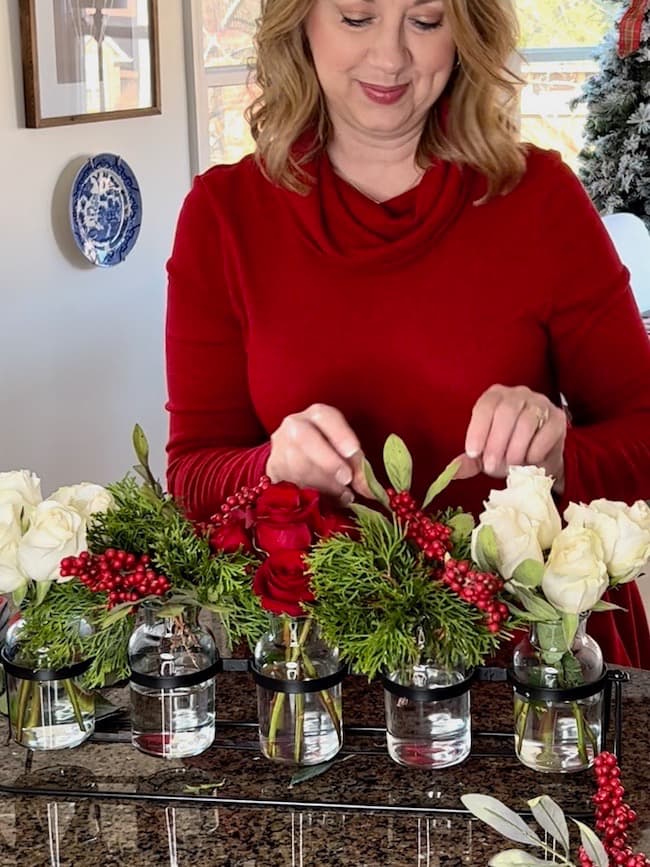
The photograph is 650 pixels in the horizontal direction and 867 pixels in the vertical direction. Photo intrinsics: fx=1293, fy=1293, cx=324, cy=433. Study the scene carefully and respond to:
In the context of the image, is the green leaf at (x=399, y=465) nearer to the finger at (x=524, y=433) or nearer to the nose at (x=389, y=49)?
the finger at (x=524, y=433)

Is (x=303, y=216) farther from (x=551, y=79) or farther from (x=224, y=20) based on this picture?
(x=551, y=79)

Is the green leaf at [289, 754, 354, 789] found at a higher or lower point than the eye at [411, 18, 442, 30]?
lower

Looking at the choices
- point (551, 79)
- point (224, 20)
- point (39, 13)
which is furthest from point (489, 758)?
point (551, 79)

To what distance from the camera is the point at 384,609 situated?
103 cm

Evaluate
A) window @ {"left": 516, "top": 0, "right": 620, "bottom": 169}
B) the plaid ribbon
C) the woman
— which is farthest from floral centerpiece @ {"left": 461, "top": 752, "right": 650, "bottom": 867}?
window @ {"left": 516, "top": 0, "right": 620, "bottom": 169}

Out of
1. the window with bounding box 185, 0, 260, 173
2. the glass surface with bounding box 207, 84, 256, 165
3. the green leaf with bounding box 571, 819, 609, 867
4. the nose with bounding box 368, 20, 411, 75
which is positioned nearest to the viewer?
the green leaf with bounding box 571, 819, 609, 867

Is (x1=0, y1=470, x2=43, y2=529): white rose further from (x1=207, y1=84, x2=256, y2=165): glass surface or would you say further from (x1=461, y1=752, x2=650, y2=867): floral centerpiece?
(x1=207, y1=84, x2=256, y2=165): glass surface

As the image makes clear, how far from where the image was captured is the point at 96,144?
3.29m

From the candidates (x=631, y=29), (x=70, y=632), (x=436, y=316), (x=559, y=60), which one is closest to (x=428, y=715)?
(x=70, y=632)

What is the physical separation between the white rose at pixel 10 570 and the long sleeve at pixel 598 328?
71 centimetres

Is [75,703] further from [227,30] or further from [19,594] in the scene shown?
[227,30]

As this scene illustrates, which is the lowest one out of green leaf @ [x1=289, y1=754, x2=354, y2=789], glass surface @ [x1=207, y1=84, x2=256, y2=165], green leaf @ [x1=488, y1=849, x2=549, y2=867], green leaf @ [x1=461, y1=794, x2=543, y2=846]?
green leaf @ [x1=289, y1=754, x2=354, y2=789]

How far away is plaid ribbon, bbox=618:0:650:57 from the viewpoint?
4531mm

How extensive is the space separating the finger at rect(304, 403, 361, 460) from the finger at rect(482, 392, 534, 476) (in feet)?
0.43
